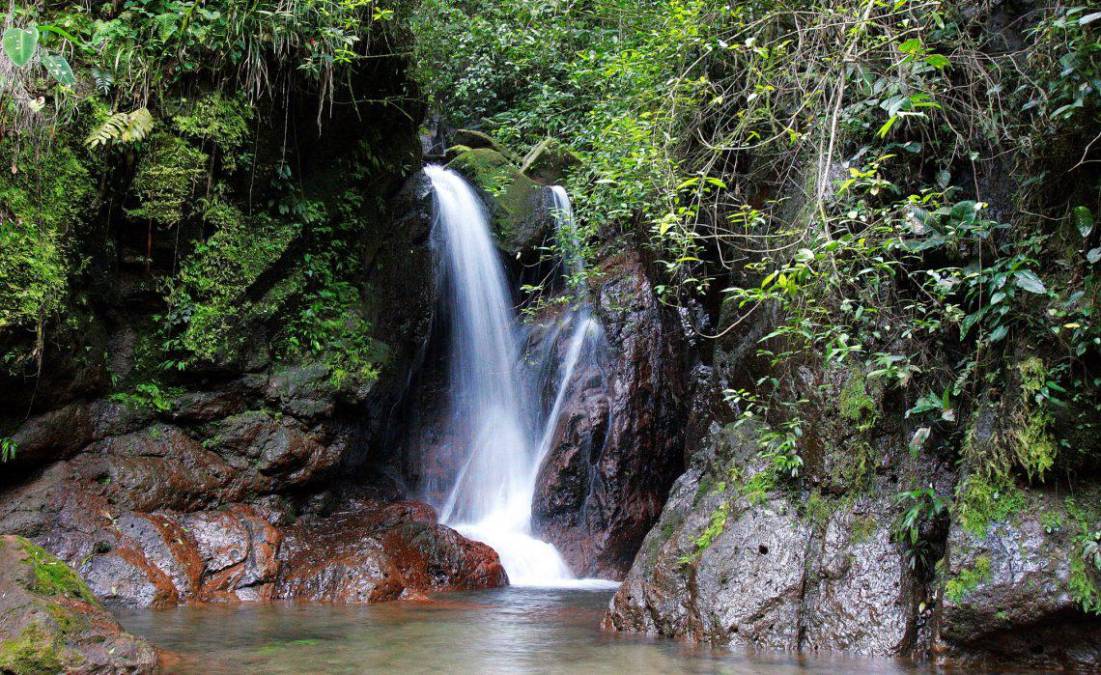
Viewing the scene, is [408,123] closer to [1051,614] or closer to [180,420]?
[180,420]

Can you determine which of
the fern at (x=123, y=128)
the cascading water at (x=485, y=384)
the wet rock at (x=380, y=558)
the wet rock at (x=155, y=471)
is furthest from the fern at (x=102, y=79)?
the wet rock at (x=380, y=558)

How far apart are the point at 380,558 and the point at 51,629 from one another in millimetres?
3737

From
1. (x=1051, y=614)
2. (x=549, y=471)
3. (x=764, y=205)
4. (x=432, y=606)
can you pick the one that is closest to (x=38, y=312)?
(x=432, y=606)

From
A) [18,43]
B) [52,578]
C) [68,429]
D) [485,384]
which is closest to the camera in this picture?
[18,43]

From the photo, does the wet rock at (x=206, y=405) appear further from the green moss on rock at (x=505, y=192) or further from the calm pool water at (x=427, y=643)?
the green moss on rock at (x=505, y=192)

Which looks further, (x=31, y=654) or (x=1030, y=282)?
(x=1030, y=282)

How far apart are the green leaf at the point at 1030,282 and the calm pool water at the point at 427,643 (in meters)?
2.30

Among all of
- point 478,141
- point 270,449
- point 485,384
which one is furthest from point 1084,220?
point 478,141

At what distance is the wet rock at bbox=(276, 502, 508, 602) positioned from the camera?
7230 mm

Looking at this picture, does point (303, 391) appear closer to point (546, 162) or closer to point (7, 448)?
point (7, 448)

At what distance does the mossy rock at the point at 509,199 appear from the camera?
11.2 meters

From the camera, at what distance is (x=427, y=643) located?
16.6 ft

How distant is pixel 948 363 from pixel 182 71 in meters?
7.58

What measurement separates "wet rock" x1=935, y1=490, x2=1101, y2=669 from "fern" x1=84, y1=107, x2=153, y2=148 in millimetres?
7676
